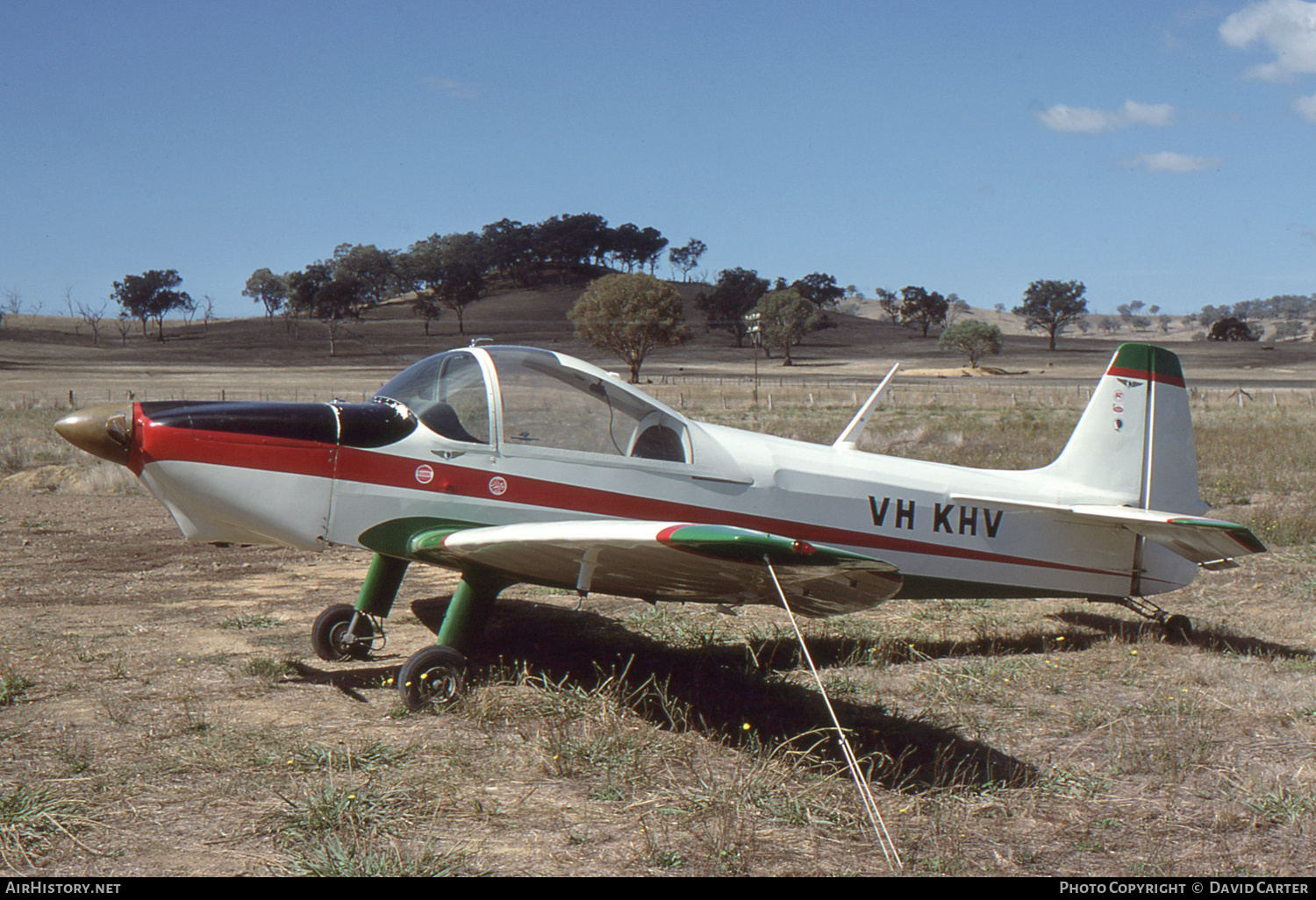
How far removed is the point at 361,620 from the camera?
6402 millimetres

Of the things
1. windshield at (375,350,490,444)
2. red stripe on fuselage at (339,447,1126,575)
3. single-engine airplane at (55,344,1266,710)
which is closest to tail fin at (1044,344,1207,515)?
single-engine airplane at (55,344,1266,710)

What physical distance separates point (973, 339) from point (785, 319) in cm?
1932

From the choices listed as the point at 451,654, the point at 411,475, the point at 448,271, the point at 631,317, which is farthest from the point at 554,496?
the point at 448,271

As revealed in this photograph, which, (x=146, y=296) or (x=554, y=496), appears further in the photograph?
(x=146, y=296)

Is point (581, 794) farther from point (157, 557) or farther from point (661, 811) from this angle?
point (157, 557)

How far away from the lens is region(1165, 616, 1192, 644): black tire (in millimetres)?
6914

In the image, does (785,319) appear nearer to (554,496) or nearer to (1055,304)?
(1055,304)

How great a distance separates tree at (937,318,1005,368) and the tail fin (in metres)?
83.0

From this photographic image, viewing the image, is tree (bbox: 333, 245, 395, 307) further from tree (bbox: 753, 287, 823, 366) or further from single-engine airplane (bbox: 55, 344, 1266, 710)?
single-engine airplane (bbox: 55, 344, 1266, 710)

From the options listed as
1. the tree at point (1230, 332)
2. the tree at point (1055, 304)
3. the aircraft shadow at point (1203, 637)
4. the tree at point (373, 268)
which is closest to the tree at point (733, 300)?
the tree at point (1055, 304)

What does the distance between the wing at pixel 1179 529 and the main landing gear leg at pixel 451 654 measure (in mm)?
3336

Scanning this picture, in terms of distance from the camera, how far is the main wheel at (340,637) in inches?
251

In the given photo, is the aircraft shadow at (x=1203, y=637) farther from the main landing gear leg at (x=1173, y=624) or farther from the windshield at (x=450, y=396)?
the windshield at (x=450, y=396)

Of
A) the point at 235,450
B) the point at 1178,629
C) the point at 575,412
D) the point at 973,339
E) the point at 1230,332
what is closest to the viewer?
the point at 235,450
